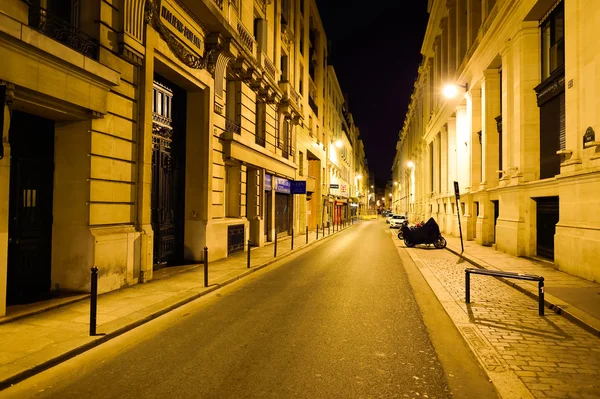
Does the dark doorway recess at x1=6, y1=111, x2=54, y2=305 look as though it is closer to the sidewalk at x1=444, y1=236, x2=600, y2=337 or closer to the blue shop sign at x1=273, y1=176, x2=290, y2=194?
the sidewalk at x1=444, y1=236, x2=600, y2=337

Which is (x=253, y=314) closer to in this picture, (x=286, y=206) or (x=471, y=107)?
(x=286, y=206)

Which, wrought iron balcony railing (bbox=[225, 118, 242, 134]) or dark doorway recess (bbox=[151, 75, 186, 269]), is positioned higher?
wrought iron balcony railing (bbox=[225, 118, 242, 134])

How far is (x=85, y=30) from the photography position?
888cm

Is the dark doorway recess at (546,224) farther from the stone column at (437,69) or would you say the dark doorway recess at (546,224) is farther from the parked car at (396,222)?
the parked car at (396,222)

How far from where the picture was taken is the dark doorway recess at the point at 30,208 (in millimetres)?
7840

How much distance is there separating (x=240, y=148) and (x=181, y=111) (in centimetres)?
306

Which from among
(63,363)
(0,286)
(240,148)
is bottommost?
(63,363)

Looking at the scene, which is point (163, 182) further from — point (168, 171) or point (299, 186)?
point (299, 186)

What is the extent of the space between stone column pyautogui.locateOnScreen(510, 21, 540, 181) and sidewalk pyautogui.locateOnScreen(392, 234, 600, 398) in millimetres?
5722

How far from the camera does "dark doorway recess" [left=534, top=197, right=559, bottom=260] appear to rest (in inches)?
533

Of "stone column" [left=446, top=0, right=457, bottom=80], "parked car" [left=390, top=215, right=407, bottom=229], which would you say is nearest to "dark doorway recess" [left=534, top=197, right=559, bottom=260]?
"stone column" [left=446, top=0, right=457, bottom=80]

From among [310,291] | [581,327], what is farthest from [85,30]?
[581,327]

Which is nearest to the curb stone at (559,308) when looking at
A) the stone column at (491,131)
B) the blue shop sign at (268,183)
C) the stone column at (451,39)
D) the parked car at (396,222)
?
the stone column at (491,131)

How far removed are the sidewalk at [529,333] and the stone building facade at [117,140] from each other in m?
7.24
